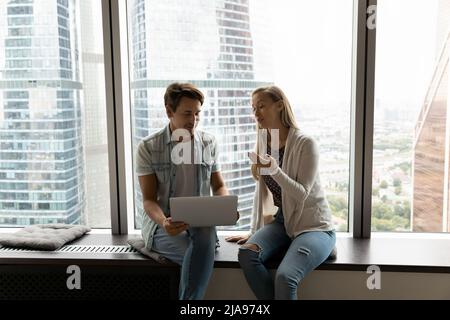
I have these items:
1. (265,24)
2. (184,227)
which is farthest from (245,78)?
(184,227)

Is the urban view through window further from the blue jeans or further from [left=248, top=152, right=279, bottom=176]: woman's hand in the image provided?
the blue jeans

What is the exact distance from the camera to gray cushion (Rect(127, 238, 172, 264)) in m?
1.92

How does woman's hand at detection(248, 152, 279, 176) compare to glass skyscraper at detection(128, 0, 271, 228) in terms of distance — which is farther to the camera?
glass skyscraper at detection(128, 0, 271, 228)

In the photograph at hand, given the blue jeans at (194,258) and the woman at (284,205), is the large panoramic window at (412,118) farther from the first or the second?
the blue jeans at (194,258)

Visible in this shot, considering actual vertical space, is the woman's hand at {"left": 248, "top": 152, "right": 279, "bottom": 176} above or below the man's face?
below

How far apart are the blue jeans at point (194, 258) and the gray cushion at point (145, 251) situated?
0.04 meters

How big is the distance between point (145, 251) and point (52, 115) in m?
0.93

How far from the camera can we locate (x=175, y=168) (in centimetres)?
199

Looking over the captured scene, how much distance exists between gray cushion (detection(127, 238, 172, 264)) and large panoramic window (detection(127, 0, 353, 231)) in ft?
1.93

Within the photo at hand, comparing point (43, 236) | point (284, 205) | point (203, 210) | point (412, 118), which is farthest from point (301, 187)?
point (43, 236)

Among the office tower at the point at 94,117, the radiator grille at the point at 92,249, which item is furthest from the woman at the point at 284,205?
the office tower at the point at 94,117

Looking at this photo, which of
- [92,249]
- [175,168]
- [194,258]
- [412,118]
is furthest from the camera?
[412,118]

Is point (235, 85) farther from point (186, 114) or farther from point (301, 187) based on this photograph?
point (301, 187)

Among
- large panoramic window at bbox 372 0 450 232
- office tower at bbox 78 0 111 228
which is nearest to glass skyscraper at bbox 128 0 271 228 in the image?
office tower at bbox 78 0 111 228
